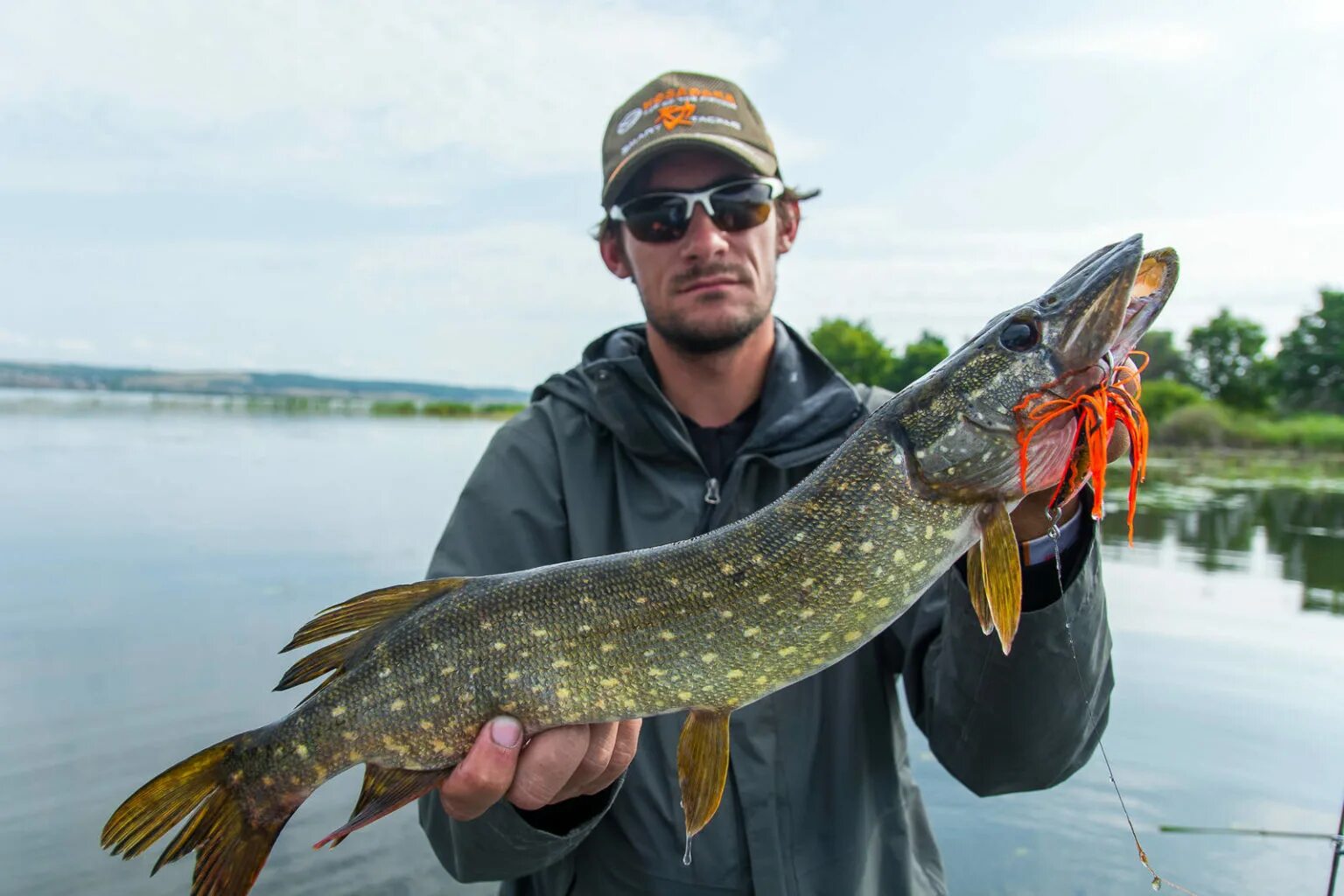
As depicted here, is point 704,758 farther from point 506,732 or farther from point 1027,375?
point 1027,375

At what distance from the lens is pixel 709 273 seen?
10.1ft

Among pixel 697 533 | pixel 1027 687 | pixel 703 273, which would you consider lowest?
pixel 1027 687

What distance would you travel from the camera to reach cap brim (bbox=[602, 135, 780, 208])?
3.10 m

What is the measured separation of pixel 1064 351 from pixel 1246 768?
5.30m

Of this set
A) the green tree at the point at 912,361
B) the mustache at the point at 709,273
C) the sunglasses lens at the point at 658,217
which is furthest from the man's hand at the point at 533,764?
the green tree at the point at 912,361

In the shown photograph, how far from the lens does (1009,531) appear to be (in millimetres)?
1875

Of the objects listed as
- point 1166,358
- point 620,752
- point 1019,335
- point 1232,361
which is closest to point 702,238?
point 1019,335

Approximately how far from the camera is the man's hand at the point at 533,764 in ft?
6.42

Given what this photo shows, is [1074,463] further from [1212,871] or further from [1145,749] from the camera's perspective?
[1145,749]

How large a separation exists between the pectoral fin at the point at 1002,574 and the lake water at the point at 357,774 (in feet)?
10.9

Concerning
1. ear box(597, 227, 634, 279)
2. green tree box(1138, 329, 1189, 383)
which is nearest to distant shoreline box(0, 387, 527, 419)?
green tree box(1138, 329, 1189, 383)

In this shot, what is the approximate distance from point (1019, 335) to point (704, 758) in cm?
124

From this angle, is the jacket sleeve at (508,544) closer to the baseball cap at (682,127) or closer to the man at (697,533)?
the man at (697,533)

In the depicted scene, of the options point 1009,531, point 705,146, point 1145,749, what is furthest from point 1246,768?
point 705,146
